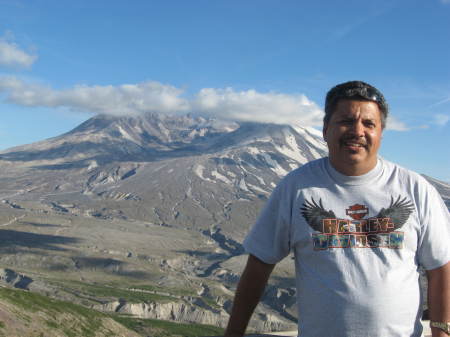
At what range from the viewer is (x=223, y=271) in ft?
533

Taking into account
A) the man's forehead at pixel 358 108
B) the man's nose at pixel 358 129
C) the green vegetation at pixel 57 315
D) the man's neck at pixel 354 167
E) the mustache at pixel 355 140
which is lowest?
the green vegetation at pixel 57 315

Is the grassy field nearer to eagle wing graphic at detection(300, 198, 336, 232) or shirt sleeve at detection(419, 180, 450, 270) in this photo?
eagle wing graphic at detection(300, 198, 336, 232)

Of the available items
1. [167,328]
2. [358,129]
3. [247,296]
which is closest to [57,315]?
[167,328]

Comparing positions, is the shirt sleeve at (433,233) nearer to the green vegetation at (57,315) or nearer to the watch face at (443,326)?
the watch face at (443,326)

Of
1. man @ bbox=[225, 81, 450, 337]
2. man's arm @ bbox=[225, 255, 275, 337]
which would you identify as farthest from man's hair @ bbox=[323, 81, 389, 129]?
man's arm @ bbox=[225, 255, 275, 337]

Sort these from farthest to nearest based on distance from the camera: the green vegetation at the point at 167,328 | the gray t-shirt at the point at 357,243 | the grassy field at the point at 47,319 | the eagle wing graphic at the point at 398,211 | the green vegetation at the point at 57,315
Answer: the green vegetation at the point at 167,328 < the green vegetation at the point at 57,315 < the grassy field at the point at 47,319 < the eagle wing graphic at the point at 398,211 < the gray t-shirt at the point at 357,243

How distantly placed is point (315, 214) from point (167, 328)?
311 feet

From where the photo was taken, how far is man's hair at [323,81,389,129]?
12.0 feet

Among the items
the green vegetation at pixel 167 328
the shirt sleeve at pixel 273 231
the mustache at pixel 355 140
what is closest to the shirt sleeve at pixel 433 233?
the mustache at pixel 355 140

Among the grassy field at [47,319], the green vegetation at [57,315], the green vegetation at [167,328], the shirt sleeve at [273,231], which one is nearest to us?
the shirt sleeve at [273,231]

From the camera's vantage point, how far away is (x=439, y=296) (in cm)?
359

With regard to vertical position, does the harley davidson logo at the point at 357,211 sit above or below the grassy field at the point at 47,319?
above

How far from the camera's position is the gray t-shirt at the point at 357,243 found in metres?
3.50

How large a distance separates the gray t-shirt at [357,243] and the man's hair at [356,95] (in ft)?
1.46
